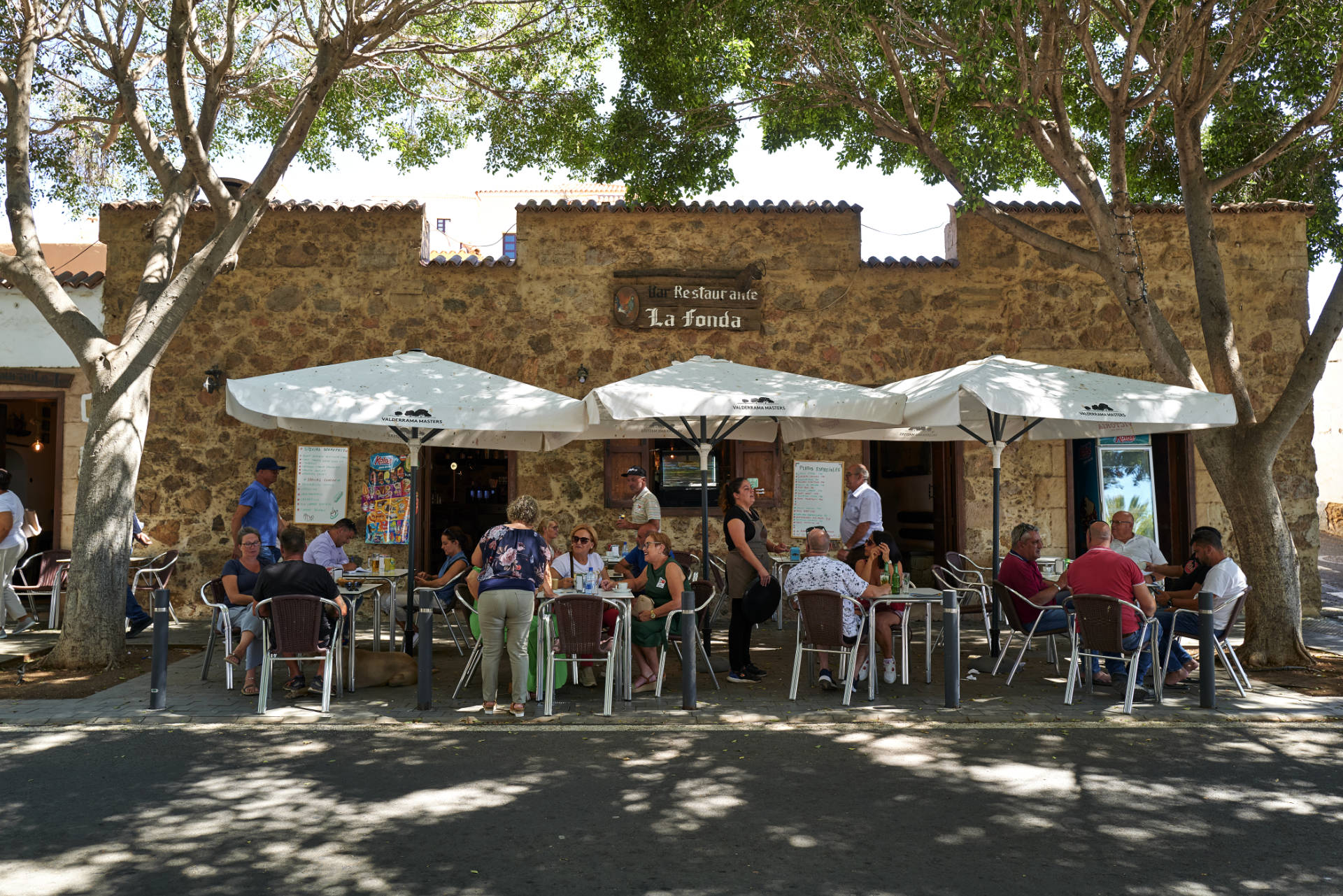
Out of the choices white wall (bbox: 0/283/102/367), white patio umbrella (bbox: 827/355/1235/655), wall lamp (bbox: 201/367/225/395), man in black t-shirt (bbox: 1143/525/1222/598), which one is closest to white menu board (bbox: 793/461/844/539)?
white patio umbrella (bbox: 827/355/1235/655)

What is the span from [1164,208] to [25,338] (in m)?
12.4

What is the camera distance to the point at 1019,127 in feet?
27.4

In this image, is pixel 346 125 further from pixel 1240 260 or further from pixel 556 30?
pixel 1240 260

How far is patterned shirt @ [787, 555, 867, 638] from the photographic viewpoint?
6.61 m

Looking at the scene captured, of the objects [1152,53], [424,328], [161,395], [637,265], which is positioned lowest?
[161,395]

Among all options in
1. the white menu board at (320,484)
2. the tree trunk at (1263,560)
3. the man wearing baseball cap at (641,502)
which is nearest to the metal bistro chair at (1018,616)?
the tree trunk at (1263,560)

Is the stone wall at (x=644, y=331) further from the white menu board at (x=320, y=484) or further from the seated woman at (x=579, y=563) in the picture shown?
the seated woman at (x=579, y=563)

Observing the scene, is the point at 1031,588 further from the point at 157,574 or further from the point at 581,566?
the point at 157,574

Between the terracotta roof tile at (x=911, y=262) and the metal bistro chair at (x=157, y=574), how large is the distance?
25.5ft

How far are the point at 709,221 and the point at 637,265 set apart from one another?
3.10ft

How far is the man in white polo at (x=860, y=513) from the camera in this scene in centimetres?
862

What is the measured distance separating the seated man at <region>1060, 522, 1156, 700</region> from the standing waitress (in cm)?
209

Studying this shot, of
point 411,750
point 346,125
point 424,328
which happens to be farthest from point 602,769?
point 346,125

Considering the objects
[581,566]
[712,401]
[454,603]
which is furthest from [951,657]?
[454,603]
